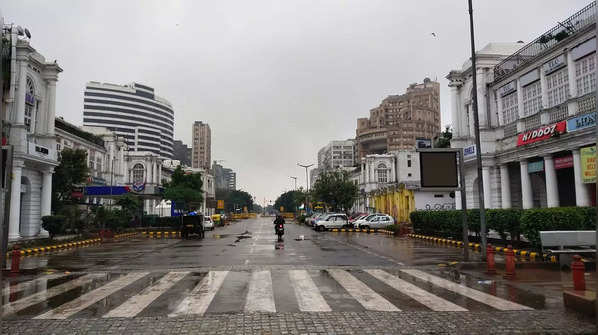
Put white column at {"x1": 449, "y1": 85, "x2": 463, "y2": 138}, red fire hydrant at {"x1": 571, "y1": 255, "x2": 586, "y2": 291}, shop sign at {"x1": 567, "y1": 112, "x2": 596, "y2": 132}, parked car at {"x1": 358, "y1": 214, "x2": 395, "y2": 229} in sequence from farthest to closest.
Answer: parked car at {"x1": 358, "y1": 214, "x2": 395, "y2": 229}, white column at {"x1": 449, "y1": 85, "x2": 463, "y2": 138}, shop sign at {"x1": 567, "y1": 112, "x2": 596, "y2": 132}, red fire hydrant at {"x1": 571, "y1": 255, "x2": 586, "y2": 291}

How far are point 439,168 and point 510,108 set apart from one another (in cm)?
1894

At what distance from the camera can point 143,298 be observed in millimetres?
9555

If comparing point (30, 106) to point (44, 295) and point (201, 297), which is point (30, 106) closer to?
point (44, 295)

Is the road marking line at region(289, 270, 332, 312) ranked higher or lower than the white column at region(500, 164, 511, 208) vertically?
lower

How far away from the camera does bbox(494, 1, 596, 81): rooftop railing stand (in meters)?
25.9

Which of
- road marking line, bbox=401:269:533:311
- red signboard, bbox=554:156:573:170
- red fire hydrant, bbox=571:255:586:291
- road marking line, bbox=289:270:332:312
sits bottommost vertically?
road marking line, bbox=401:269:533:311

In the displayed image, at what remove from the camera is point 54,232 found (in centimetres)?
2830

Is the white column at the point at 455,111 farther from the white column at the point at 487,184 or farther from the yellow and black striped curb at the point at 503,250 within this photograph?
the yellow and black striped curb at the point at 503,250

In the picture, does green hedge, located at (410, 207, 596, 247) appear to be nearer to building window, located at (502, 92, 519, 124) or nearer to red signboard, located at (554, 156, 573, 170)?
red signboard, located at (554, 156, 573, 170)

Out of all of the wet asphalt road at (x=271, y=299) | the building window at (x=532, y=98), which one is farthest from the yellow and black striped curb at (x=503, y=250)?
the building window at (x=532, y=98)

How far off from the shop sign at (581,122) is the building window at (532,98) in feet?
18.1

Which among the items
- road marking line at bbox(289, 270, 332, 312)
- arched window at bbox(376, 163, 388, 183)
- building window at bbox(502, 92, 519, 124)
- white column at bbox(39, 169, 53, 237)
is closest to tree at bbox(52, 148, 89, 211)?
white column at bbox(39, 169, 53, 237)

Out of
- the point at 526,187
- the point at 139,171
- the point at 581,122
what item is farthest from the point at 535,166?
the point at 139,171

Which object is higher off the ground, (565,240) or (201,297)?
(565,240)
